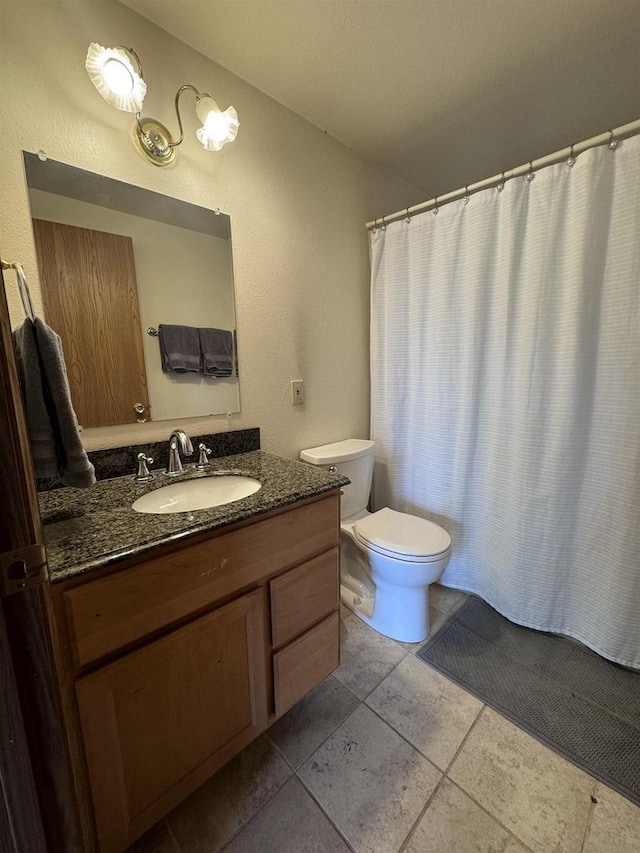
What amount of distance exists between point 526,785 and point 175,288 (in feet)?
6.18

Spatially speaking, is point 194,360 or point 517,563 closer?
point 194,360

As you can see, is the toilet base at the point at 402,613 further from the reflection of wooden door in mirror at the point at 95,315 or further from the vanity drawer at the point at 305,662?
the reflection of wooden door in mirror at the point at 95,315

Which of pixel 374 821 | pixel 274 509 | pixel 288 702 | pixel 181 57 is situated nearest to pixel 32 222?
pixel 181 57

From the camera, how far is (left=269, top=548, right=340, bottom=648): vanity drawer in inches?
37.5

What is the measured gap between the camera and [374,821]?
0.89 meters

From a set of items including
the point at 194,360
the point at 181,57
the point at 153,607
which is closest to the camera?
the point at 153,607

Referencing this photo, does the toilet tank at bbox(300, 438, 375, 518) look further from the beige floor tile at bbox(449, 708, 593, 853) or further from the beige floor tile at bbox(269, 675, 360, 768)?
the beige floor tile at bbox(449, 708, 593, 853)

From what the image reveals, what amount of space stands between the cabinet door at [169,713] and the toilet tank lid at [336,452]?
0.72 m

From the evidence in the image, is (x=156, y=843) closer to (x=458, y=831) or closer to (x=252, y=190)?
(x=458, y=831)

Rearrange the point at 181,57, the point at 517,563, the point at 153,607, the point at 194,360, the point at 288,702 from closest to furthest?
the point at 153,607, the point at 288,702, the point at 181,57, the point at 194,360, the point at 517,563

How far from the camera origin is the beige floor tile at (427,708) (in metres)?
1.07

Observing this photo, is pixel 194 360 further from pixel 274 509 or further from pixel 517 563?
pixel 517 563

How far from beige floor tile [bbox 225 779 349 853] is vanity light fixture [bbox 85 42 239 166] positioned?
6.44ft

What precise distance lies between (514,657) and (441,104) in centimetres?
232
